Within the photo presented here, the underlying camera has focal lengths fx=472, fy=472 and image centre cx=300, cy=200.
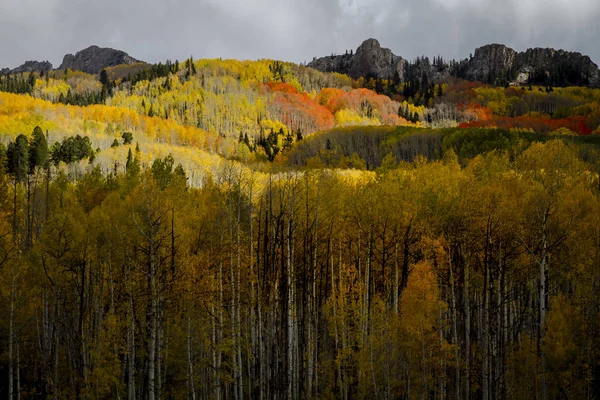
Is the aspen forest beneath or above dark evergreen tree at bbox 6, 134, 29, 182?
beneath

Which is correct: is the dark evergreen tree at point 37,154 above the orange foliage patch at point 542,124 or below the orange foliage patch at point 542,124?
below

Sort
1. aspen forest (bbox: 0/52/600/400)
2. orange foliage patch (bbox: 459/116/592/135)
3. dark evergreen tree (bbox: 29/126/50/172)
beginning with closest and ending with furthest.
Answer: aspen forest (bbox: 0/52/600/400), dark evergreen tree (bbox: 29/126/50/172), orange foliage patch (bbox: 459/116/592/135)

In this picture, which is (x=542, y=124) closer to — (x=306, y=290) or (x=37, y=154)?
(x=37, y=154)

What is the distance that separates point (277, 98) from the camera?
182625 millimetres

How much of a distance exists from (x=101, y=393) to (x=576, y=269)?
26.5 meters

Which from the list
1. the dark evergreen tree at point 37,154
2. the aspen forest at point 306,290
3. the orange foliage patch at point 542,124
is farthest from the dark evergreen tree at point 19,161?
the orange foliage patch at point 542,124

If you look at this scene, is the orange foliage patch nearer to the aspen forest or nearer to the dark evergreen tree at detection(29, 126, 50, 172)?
the aspen forest

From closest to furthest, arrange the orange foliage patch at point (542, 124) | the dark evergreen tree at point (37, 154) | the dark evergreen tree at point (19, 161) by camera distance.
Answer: the dark evergreen tree at point (19, 161), the dark evergreen tree at point (37, 154), the orange foliage patch at point (542, 124)

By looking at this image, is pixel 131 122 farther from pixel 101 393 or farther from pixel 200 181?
pixel 101 393

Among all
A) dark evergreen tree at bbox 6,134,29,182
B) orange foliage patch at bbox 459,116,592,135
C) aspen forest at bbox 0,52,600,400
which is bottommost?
aspen forest at bbox 0,52,600,400

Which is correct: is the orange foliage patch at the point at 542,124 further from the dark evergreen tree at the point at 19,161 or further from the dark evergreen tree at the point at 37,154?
the dark evergreen tree at the point at 19,161

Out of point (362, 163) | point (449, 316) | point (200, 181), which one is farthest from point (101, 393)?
point (362, 163)

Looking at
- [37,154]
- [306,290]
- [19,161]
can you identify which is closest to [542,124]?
[37,154]

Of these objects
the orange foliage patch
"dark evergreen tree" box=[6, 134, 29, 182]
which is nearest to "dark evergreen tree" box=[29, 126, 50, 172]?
"dark evergreen tree" box=[6, 134, 29, 182]
